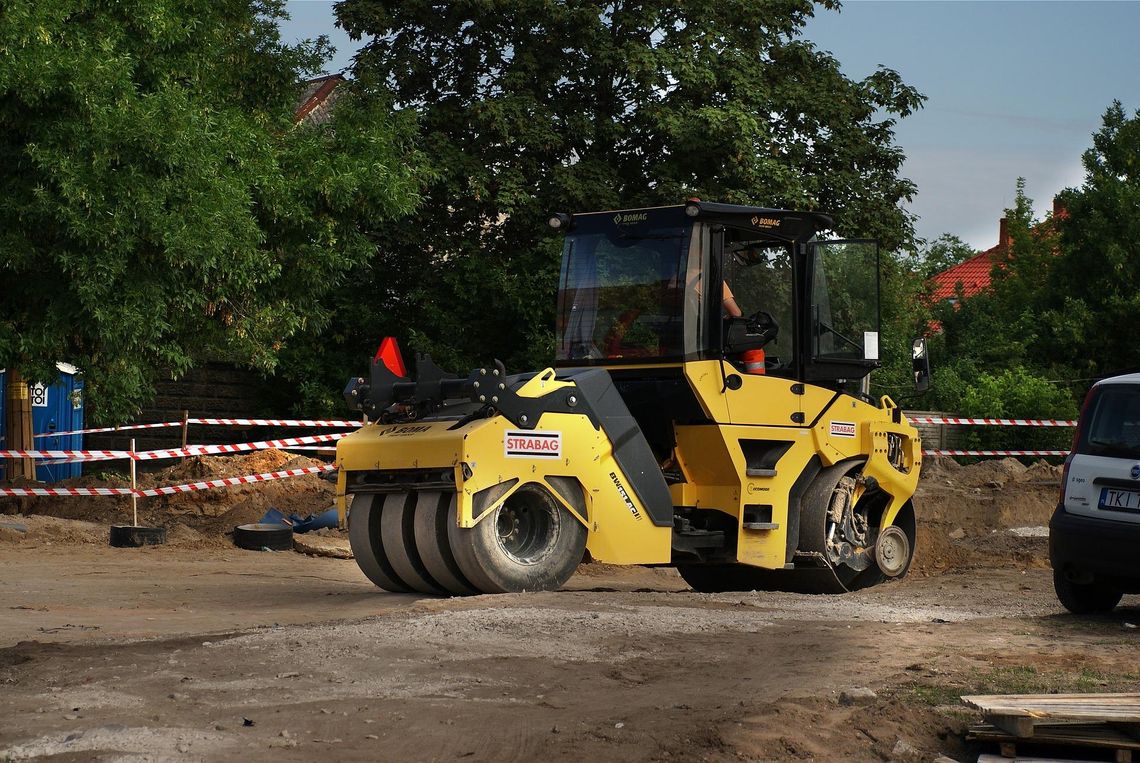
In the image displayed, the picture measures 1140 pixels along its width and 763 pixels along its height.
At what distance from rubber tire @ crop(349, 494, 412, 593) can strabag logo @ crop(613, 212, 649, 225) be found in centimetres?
301

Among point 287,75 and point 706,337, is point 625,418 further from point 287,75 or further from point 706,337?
point 287,75

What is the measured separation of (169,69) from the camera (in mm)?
19484

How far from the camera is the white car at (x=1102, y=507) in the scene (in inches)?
401

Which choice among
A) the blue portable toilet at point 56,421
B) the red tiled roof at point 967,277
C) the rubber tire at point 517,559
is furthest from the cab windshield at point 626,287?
the red tiled roof at point 967,277

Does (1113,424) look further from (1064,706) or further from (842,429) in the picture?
(1064,706)

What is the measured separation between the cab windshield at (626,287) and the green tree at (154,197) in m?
6.88

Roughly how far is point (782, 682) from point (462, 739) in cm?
202

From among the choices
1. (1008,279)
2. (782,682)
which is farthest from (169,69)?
(1008,279)

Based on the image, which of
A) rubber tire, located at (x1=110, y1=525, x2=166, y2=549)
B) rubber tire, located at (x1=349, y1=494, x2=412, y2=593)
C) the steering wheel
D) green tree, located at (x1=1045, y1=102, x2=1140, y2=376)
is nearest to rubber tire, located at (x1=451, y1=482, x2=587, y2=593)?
rubber tire, located at (x1=349, y1=494, x2=412, y2=593)

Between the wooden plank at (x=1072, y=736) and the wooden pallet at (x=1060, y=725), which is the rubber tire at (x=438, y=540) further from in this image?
the wooden plank at (x=1072, y=736)

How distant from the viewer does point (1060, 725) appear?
6125 millimetres

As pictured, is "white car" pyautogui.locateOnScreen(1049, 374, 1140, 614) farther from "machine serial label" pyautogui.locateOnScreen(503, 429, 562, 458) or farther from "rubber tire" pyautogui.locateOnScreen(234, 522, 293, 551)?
"rubber tire" pyautogui.locateOnScreen(234, 522, 293, 551)

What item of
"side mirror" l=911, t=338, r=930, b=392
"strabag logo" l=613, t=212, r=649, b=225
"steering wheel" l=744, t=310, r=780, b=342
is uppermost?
A: "strabag logo" l=613, t=212, r=649, b=225

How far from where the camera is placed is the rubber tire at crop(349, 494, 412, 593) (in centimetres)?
1111
